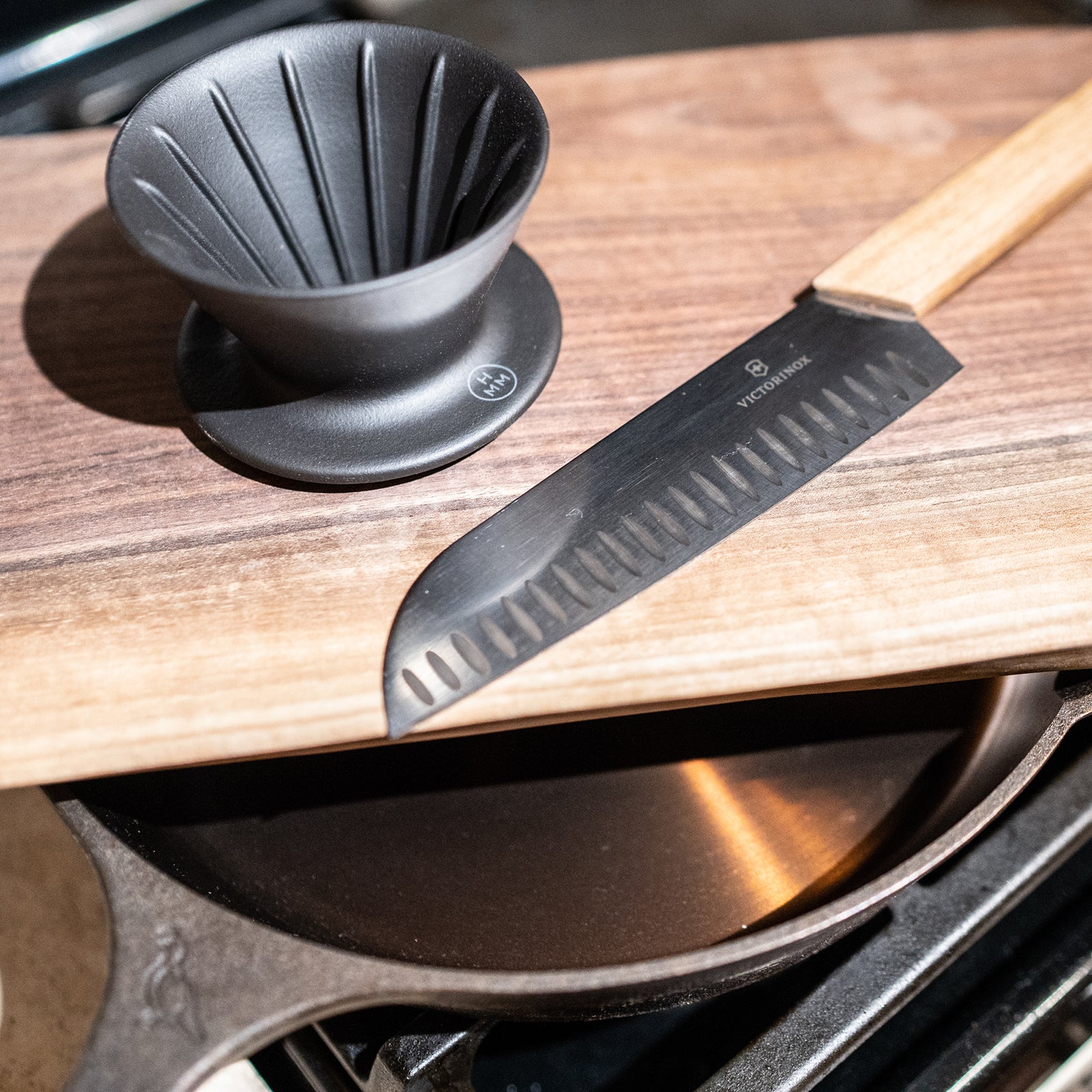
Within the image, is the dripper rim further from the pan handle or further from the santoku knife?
the pan handle

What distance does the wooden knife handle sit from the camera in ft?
1.52

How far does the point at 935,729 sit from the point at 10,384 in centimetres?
46

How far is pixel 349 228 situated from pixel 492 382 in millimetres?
103

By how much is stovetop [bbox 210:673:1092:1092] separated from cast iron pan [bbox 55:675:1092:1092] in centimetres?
4

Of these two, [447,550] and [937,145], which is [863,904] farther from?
[937,145]

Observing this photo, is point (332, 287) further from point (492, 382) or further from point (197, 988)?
point (197, 988)

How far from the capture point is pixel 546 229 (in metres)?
0.52

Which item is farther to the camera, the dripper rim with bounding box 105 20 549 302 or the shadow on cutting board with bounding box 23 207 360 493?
the shadow on cutting board with bounding box 23 207 360 493

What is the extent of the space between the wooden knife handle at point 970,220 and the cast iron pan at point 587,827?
7.4 inches

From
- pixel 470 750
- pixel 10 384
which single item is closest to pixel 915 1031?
pixel 470 750

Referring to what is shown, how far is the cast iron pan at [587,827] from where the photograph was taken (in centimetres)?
41

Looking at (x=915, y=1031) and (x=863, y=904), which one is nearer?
(x=863, y=904)

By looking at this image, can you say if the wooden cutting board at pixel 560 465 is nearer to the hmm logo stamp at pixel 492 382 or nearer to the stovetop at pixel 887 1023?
the hmm logo stamp at pixel 492 382

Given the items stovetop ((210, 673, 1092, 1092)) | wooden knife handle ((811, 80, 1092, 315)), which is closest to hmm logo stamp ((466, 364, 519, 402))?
wooden knife handle ((811, 80, 1092, 315))
